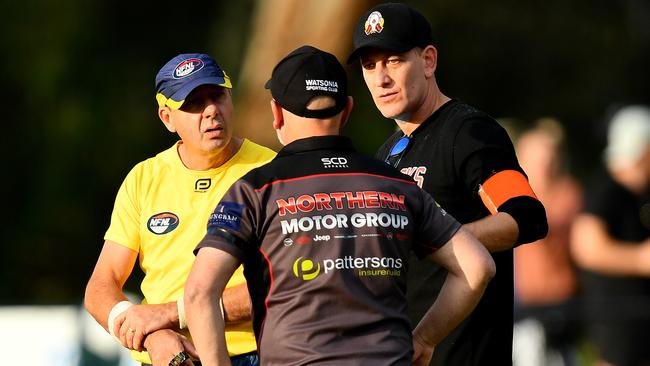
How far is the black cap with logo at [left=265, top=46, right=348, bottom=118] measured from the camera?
4672mm

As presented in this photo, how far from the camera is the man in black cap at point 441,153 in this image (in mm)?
5379

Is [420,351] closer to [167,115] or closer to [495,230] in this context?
[495,230]

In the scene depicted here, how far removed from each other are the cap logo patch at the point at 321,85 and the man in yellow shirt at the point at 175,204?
76cm

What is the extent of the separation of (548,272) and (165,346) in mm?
7026

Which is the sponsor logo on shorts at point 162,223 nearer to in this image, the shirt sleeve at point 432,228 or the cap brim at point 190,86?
the cap brim at point 190,86

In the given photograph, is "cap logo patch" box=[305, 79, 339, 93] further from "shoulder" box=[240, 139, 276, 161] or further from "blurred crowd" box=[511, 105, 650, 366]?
"blurred crowd" box=[511, 105, 650, 366]

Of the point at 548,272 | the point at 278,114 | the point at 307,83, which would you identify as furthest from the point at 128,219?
the point at 548,272

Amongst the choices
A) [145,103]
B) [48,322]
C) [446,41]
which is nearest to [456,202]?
[48,322]

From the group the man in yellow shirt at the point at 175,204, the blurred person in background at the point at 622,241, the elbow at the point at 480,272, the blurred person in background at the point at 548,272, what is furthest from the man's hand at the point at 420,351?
the blurred person in background at the point at 548,272

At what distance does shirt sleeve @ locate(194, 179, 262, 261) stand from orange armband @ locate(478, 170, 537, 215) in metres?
1.11

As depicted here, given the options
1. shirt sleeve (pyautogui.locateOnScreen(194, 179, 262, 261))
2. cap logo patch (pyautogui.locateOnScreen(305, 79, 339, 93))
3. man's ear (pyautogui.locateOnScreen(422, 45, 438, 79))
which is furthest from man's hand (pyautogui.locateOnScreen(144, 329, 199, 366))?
man's ear (pyautogui.locateOnScreen(422, 45, 438, 79))

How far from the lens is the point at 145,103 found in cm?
1669

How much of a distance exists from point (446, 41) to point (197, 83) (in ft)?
46.0

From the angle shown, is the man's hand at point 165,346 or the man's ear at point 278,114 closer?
the man's ear at point 278,114
